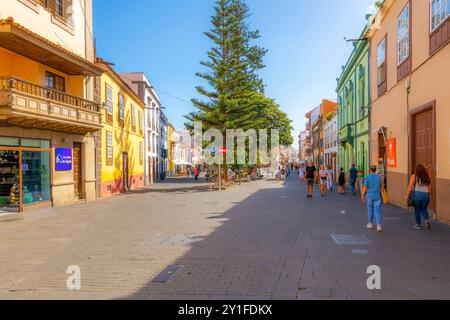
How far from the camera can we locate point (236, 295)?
4.92m

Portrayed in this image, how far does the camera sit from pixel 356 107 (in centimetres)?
2516

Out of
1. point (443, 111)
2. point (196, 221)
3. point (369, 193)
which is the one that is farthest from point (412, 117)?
point (196, 221)

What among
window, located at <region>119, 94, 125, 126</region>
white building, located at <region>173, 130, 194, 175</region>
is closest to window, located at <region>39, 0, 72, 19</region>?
window, located at <region>119, 94, 125, 126</region>

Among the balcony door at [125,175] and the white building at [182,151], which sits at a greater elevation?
the white building at [182,151]

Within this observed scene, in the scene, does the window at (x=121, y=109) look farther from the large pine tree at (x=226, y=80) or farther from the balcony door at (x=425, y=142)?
the balcony door at (x=425, y=142)

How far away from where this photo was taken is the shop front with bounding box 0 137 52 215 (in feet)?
45.6

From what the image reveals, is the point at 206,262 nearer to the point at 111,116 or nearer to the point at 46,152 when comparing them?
the point at 46,152

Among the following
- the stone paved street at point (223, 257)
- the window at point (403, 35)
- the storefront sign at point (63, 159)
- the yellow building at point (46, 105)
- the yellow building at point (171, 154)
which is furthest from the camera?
the yellow building at point (171, 154)

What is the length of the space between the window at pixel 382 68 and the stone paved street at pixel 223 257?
7.49 metres

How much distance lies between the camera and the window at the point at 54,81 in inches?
648

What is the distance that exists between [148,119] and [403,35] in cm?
2727

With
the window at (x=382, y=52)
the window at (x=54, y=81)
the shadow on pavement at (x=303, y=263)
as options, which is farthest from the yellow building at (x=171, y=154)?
the shadow on pavement at (x=303, y=263)

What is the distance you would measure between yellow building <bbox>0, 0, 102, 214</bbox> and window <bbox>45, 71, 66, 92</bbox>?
1.1 inches

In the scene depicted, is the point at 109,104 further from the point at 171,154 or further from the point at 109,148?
the point at 171,154
